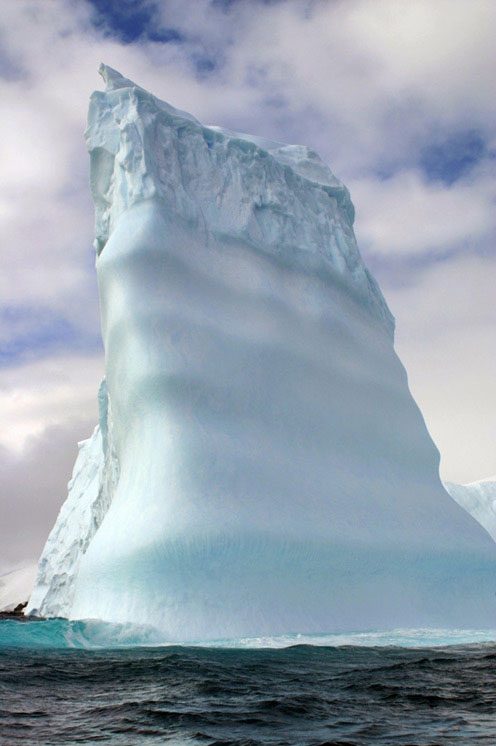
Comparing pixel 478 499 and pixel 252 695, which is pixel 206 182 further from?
pixel 478 499

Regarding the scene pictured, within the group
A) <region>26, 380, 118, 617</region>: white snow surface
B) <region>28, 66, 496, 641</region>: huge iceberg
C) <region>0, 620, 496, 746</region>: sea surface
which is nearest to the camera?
<region>0, 620, 496, 746</region>: sea surface

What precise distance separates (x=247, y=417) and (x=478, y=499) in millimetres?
16487

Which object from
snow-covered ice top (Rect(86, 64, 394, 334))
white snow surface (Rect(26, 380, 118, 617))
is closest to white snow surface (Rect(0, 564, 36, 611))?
white snow surface (Rect(26, 380, 118, 617))

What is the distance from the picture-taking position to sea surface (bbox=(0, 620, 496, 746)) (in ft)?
11.0

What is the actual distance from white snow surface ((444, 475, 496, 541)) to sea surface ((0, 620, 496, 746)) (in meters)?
17.4

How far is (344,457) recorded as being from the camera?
12.6 metres

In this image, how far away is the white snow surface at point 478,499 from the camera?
80.1 ft

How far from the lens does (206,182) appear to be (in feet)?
46.7

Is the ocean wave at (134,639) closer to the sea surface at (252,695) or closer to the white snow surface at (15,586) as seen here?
the sea surface at (252,695)

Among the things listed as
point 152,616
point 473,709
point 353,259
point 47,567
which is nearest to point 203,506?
point 152,616

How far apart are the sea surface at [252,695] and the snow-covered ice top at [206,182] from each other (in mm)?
8658

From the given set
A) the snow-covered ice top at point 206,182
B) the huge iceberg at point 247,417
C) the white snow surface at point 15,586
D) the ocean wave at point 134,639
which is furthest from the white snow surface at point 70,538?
the white snow surface at point 15,586

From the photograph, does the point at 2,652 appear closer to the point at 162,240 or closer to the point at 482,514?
the point at 162,240

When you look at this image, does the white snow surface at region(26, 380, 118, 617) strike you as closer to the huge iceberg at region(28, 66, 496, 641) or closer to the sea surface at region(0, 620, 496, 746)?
the huge iceberg at region(28, 66, 496, 641)
